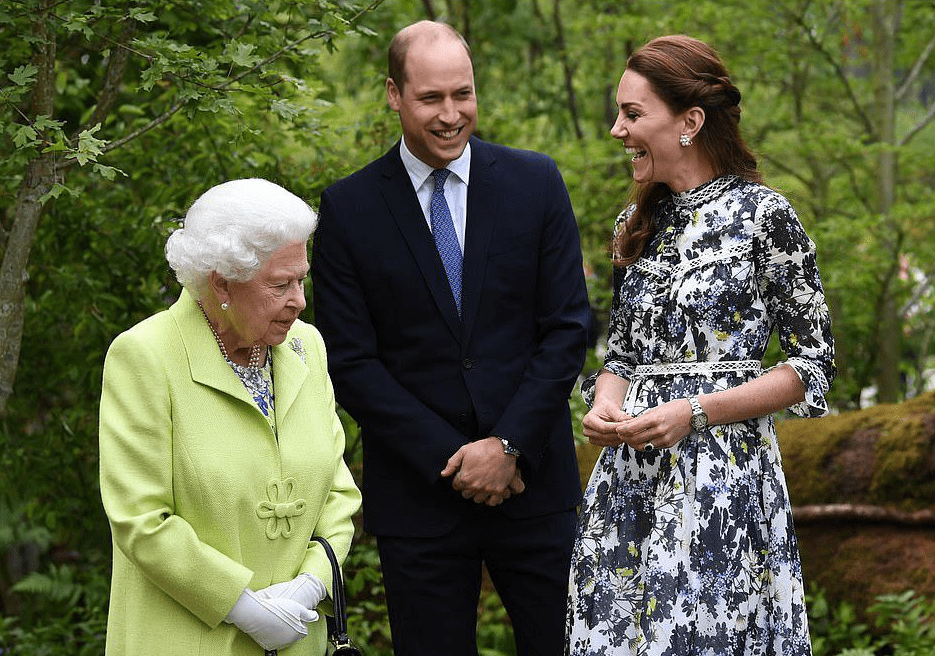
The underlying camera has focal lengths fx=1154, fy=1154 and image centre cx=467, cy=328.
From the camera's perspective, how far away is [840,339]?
26.4 ft

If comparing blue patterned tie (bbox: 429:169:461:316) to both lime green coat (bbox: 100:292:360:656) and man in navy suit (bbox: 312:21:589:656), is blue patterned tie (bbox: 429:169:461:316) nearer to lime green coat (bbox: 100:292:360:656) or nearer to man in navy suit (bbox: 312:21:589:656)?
man in navy suit (bbox: 312:21:589:656)

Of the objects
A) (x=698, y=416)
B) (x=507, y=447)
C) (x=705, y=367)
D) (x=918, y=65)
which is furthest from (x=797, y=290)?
(x=918, y=65)

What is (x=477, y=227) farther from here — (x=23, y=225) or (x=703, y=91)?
(x=23, y=225)

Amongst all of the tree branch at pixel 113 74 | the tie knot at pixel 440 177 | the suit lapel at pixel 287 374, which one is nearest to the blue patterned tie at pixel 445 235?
the tie knot at pixel 440 177

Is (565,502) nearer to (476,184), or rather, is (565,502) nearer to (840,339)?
(476,184)

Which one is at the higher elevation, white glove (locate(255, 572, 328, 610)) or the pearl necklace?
the pearl necklace

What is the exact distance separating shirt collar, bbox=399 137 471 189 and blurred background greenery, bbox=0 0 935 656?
0.40 m

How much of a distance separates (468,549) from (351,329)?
0.75 meters

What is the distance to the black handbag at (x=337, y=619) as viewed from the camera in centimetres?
271

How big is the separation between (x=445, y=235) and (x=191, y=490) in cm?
123

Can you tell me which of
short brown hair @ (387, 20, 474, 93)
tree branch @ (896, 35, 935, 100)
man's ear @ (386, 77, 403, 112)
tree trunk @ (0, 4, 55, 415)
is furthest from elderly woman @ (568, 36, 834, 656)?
tree branch @ (896, 35, 935, 100)

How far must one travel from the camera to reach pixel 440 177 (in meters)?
3.54

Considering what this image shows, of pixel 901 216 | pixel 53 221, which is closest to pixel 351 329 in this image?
pixel 53 221

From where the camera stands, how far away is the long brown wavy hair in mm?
3084
